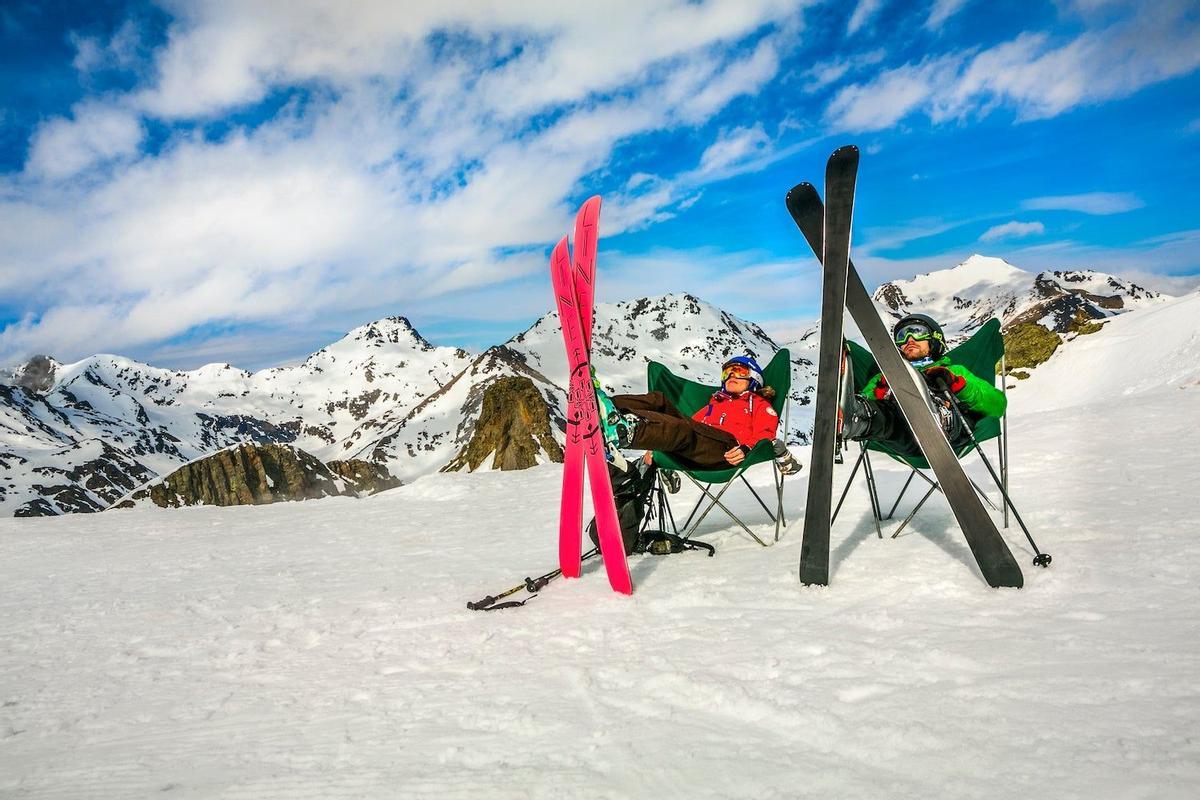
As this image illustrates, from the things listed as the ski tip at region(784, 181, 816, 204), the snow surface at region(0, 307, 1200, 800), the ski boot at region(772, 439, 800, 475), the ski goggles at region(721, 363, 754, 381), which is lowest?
the snow surface at region(0, 307, 1200, 800)

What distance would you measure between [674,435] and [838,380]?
4.22ft

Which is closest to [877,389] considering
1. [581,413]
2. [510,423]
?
[581,413]

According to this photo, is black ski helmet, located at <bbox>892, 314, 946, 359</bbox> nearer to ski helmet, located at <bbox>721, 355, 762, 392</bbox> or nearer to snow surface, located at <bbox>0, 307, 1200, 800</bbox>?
ski helmet, located at <bbox>721, 355, 762, 392</bbox>

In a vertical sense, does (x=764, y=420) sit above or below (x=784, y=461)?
above

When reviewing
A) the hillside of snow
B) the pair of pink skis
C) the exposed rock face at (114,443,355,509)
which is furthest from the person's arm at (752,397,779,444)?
the exposed rock face at (114,443,355,509)

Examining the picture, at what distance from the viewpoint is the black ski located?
3975 millimetres

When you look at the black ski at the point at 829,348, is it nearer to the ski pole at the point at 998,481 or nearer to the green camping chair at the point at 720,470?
the green camping chair at the point at 720,470

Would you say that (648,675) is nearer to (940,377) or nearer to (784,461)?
(784,461)

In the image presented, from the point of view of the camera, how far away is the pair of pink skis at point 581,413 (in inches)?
175

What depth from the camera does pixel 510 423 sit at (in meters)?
35.1

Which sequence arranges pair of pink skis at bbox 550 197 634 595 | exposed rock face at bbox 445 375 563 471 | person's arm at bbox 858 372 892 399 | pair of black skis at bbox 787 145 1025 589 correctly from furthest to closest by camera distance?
exposed rock face at bbox 445 375 563 471, person's arm at bbox 858 372 892 399, pair of pink skis at bbox 550 197 634 595, pair of black skis at bbox 787 145 1025 589

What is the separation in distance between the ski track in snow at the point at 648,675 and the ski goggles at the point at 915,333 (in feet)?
4.91

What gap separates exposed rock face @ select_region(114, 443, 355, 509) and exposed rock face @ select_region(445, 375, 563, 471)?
4524 cm

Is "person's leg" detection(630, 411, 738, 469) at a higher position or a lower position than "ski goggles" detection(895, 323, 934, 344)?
lower
